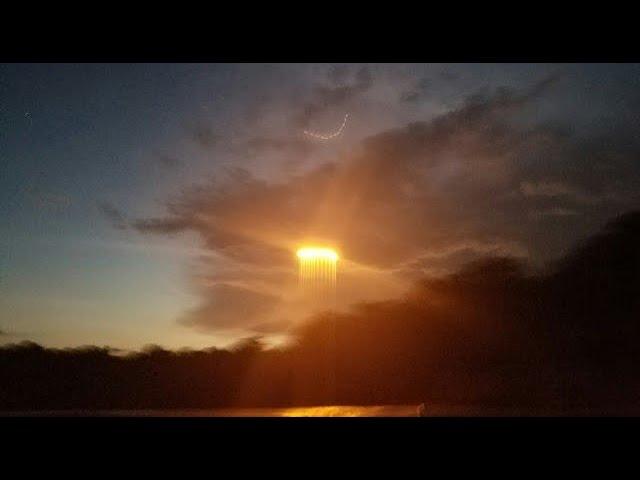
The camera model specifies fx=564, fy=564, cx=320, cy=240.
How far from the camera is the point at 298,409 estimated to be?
185 inches
